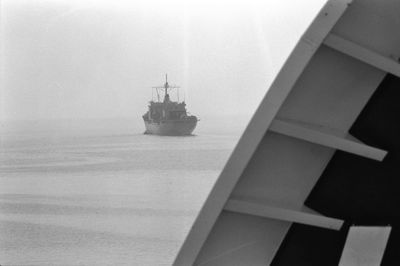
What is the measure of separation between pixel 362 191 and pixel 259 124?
0.79 feet

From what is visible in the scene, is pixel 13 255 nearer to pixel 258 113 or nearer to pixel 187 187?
pixel 187 187

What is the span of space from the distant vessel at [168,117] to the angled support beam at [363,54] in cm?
2194

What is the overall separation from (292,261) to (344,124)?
10.2 inches

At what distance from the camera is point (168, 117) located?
2319 cm

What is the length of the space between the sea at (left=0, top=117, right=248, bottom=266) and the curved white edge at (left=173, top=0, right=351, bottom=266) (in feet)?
26.7

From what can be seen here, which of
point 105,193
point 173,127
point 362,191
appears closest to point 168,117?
point 173,127

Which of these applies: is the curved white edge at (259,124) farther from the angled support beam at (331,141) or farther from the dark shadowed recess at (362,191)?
the dark shadowed recess at (362,191)

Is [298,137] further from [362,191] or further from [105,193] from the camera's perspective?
[105,193]

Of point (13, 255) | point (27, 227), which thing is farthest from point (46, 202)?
point (13, 255)

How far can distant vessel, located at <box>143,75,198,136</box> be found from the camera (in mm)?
23422

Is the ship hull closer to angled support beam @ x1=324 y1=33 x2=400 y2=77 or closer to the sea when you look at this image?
the sea

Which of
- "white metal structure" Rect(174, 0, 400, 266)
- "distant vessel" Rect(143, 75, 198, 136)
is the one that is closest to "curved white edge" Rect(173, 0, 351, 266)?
"white metal structure" Rect(174, 0, 400, 266)

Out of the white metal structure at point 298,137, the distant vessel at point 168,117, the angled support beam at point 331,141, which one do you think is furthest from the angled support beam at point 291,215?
the distant vessel at point 168,117

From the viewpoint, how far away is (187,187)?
2044 cm
